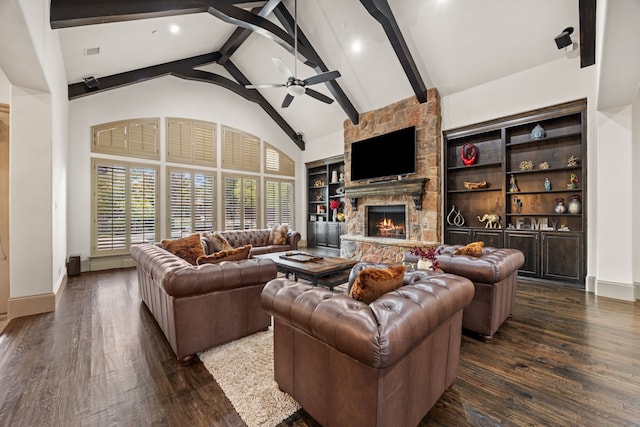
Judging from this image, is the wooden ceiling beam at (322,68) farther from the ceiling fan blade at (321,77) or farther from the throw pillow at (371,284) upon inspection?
the throw pillow at (371,284)

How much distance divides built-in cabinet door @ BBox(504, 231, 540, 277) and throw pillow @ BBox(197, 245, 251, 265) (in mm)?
4767

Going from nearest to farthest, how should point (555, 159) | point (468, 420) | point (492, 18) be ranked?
1. point (468, 420)
2. point (492, 18)
3. point (555, 159)

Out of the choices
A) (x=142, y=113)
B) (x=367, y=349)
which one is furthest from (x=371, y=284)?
(x=142, y=113)

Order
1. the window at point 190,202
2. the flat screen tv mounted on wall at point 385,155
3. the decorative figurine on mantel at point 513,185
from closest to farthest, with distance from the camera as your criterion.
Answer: the decorative figurine on mantel at point 513,185
the flat screen tv mounted on wall at point 385,155
the window at point 190,202

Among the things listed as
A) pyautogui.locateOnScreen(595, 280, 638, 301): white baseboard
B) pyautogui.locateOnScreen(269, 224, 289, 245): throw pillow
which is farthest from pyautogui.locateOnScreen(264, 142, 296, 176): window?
pyautogui.locateOnScreen(595, 280, 638, 301): white baseboard

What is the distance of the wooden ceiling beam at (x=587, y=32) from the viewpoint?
3.52 meters

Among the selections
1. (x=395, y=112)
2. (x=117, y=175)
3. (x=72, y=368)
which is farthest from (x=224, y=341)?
(x=395, y=112)

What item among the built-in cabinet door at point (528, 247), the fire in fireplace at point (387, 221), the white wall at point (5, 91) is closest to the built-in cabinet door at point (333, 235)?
the fire in fireplace at point (387, 221)

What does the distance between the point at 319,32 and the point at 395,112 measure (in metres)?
2.39

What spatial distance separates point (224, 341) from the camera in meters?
2.44

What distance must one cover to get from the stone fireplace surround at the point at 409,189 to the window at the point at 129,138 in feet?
16.4

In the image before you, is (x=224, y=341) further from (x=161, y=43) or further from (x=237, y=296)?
(x=161, y=43)

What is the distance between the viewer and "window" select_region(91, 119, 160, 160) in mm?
5812

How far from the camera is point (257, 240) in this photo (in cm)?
649
